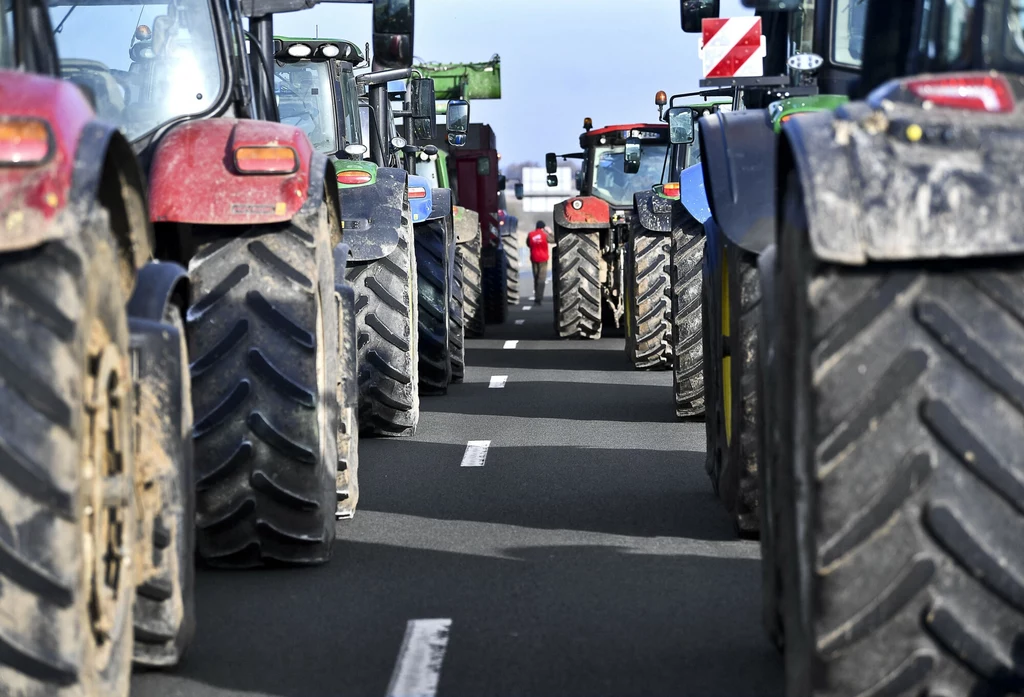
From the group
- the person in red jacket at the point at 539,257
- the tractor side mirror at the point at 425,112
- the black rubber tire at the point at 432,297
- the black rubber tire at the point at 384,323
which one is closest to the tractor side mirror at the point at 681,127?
the tractor side mirror at the point at 425,112

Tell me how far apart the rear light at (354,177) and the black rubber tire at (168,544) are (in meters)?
5.83

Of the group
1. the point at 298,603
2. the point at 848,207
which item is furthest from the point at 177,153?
the point at 848,207

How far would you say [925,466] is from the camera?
3.71 meters

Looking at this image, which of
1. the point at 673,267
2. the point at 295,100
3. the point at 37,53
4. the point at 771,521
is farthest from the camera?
the point at 673,267

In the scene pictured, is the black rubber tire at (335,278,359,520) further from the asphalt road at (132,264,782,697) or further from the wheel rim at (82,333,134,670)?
the wheel rim at (82,333,134,670)

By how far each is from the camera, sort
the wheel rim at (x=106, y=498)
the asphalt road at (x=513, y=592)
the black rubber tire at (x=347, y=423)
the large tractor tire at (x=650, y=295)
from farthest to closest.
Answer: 1. the large tractor tire at (x=650, y=295)
2. the black rubber tire at (x=347, y=423)
3. the asphalt road at (x=513, y=592)
4. the wheel rim at (x=106, y=498)

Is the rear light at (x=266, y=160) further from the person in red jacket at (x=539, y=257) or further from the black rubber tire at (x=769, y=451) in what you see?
the person in red jacket at (x=539, y=257)

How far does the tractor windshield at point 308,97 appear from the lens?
39.5 feet

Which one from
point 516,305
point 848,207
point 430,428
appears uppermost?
point 848,207

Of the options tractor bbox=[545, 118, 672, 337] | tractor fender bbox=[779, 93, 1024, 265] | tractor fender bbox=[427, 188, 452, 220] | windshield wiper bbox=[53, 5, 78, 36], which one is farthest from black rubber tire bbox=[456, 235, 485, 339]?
tractor fender bbox=[779, 93, 1024, 265]

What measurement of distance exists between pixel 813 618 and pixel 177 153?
3.36 metres

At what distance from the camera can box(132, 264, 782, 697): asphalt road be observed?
5336 mm

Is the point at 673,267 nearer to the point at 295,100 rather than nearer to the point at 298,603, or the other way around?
the point at 295,100

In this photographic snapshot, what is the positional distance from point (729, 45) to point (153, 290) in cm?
1071
